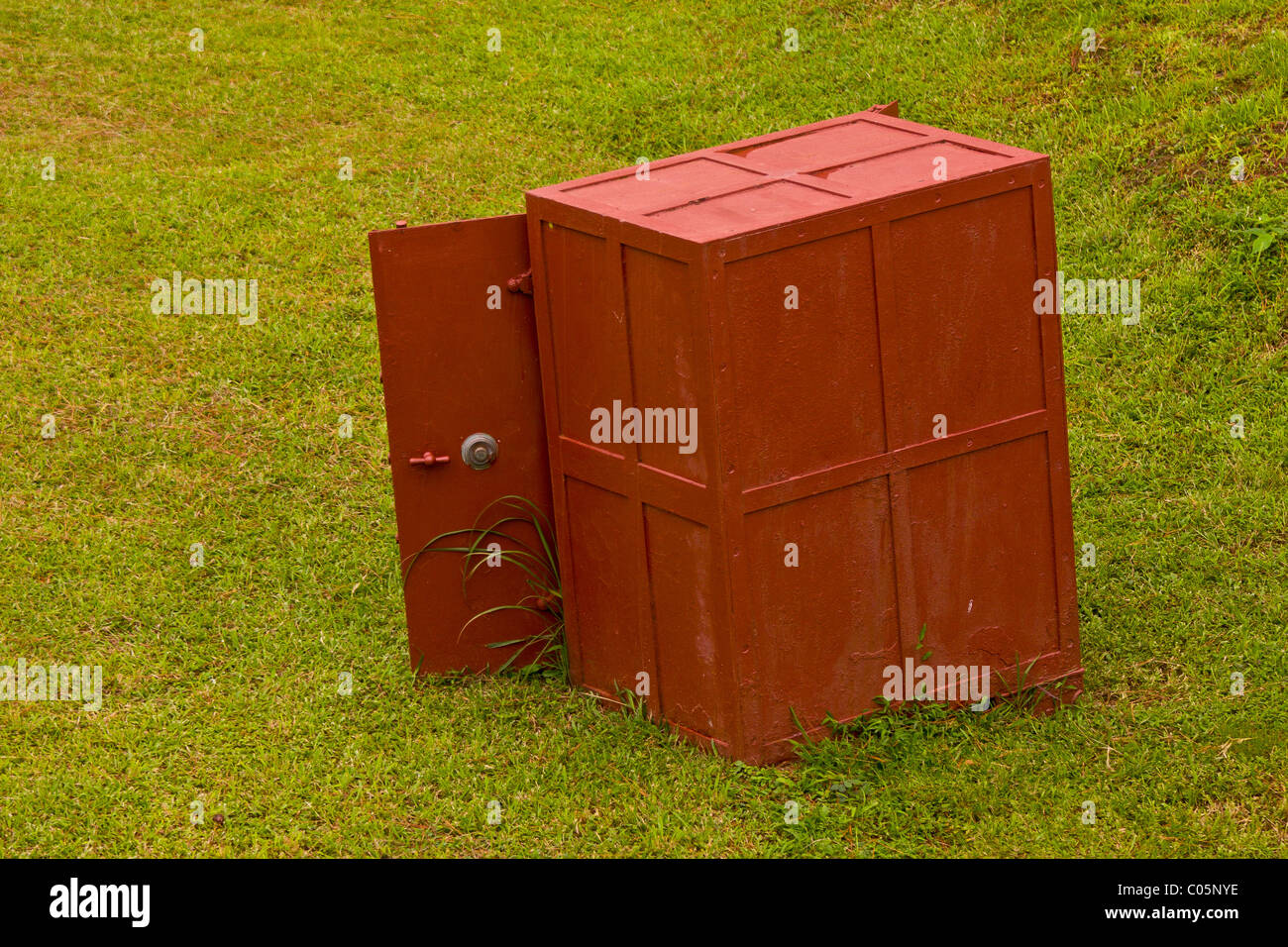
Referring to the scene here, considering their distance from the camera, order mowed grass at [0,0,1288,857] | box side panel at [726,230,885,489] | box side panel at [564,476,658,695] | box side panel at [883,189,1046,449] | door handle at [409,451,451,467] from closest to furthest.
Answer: box side panel at [726,230,885,489] → box side panel at [883,189,1046,449] → mowed grass at [0,0,1288,857] → box side panel at [564,476,658,695] → door handle at [409,451,451,467]

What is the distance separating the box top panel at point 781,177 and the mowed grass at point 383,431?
6.24ft

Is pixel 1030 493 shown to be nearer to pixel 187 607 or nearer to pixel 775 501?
pixel 775 501

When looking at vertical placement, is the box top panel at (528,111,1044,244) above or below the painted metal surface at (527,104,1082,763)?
above

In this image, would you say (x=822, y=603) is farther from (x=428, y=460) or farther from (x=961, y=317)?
(x=428, y=460)

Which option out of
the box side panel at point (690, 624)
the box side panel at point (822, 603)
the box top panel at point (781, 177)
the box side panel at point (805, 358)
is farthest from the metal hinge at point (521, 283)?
the box side panel at point (822, 603)

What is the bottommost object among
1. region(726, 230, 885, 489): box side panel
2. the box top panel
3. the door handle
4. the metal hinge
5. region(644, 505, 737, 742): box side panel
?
region(644, 505, 737, 742): box side panel

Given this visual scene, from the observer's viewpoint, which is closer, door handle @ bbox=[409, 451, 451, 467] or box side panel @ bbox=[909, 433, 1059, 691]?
box side panel @ bbox=[909, 433, 1059, 691]

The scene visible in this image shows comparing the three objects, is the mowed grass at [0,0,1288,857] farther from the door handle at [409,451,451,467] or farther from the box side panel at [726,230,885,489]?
the box side panel at [726,230,885,489]

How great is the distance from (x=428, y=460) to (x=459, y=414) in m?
0.21

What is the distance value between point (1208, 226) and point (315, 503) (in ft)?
16.6

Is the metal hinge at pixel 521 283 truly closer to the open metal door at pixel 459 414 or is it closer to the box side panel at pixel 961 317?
the open metal door at pixel 459 414

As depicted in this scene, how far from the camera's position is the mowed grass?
5.72 metres

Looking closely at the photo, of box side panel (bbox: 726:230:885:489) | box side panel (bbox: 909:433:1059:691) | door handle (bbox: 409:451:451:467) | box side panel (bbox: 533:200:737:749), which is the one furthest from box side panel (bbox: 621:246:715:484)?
door handle (bbox: 409:451:451:467)

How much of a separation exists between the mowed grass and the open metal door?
282mm
